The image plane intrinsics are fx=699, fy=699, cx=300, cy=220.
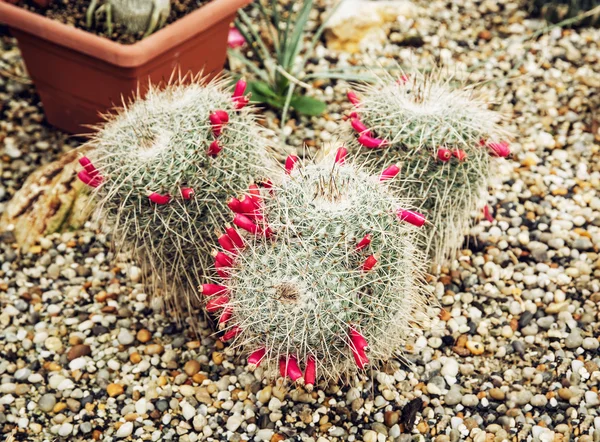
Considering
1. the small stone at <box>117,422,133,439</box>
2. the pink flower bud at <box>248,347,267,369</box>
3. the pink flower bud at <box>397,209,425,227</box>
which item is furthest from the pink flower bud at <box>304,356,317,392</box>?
the small stone at <box>117,422,133,439</box>

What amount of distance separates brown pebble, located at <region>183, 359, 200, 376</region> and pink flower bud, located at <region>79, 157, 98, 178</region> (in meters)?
0.82

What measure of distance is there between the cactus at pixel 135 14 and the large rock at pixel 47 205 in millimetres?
694

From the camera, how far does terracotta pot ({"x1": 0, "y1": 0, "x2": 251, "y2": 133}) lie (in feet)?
9.96

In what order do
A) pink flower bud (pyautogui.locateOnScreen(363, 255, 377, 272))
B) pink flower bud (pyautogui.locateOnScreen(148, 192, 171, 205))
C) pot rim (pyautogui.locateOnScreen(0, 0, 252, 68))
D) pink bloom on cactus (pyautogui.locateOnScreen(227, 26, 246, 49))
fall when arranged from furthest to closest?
pink bloom on cactus (pyautogui.locateOnScreen(227, 26, 246, 49)), pot rim (pyautogui.locateOnScreen(0, 0, 252, 68)), pink flower bud (pyautogui.locateOnScreen(148, 192, 171, 205)), pink flower bud (pyautogui.locateOnScreen(363, 255, 377, 272))

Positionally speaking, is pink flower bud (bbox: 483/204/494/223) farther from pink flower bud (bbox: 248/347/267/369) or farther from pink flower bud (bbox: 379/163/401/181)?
pink flower bud (bbox: 248/347/267/369)

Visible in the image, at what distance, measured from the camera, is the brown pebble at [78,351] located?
2750mm

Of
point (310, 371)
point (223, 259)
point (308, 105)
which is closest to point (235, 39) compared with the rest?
point (308, 105)

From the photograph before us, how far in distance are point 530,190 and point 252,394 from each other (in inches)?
68.9

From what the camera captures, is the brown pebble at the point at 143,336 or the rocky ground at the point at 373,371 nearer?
the rocky ground at the point at 373,371


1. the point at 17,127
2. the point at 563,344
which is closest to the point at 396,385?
the point at 563,344

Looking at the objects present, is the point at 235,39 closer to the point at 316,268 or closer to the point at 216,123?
the point at 216,123

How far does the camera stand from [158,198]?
2.31 metres

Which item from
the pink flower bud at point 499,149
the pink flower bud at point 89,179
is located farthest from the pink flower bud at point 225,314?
the pink flower bud at point 499,149

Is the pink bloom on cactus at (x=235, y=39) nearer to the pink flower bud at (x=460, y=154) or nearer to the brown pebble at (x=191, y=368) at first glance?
the pink flower bud at (x=460, y=154)
